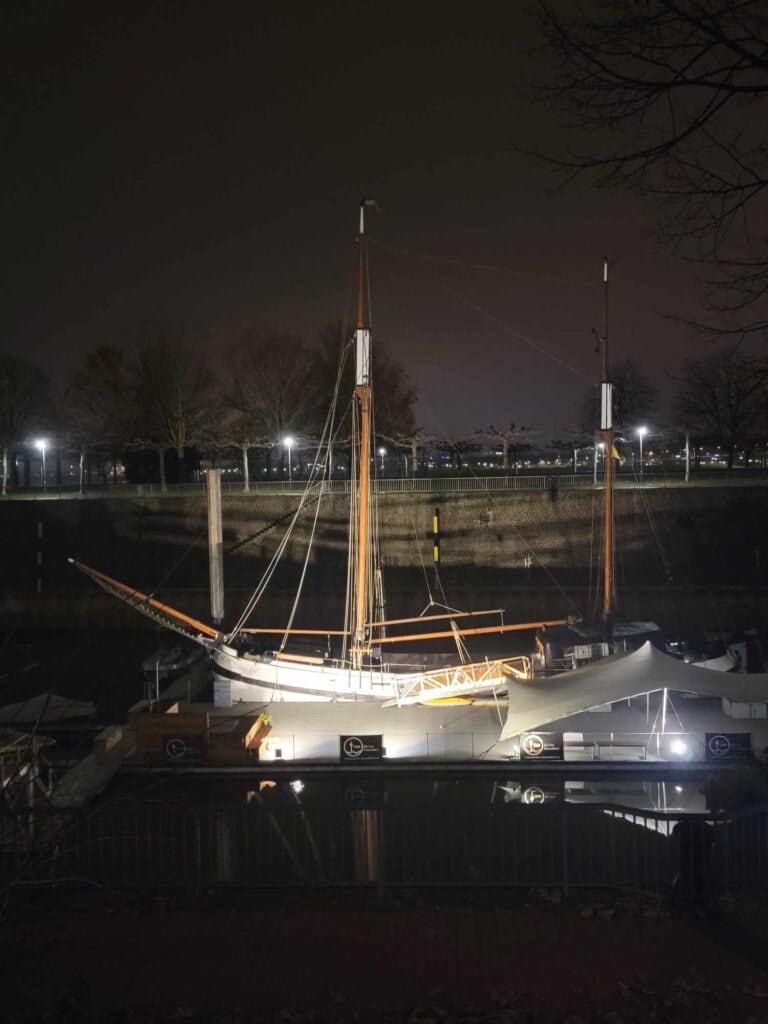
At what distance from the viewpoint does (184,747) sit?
10750mm

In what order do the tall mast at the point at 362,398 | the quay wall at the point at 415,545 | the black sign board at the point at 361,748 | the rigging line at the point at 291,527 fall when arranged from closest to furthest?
the black sign board at the point at 361,748 < the tall mast at the point at 362,398 < the rigging line at the point at 291,527 < the quay wall at the point at 415,545

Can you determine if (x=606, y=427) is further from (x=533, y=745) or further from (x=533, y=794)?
(x=533, y=794)

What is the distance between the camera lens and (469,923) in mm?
6113

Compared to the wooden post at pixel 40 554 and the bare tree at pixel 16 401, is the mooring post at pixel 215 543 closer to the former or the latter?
the wooden post at pixel 40 554

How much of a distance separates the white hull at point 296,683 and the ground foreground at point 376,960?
9397 mm

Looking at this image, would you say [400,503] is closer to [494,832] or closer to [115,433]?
[115,433]

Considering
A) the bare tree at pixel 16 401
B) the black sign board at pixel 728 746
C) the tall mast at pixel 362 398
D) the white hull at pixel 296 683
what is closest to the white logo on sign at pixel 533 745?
the black sign board at pixel 728 746

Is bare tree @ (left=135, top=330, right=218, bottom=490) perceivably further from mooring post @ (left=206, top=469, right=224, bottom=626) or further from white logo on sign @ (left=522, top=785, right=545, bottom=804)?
white logo on sign @ (left=522, top=785, right=545, bottom=804)

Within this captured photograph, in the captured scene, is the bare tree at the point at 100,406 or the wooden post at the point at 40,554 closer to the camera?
the wooden post at the point at 40,554

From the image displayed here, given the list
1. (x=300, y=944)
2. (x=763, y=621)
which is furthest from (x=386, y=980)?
(x=763, y=621)

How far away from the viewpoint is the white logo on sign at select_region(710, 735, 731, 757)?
1030cm

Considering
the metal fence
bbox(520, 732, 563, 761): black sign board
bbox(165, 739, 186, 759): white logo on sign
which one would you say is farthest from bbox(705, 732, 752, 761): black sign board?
bbox(165, 739, 186, 759): white logo on sign

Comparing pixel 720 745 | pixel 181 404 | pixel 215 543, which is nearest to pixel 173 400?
pixel 181 404

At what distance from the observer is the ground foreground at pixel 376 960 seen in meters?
5.07
